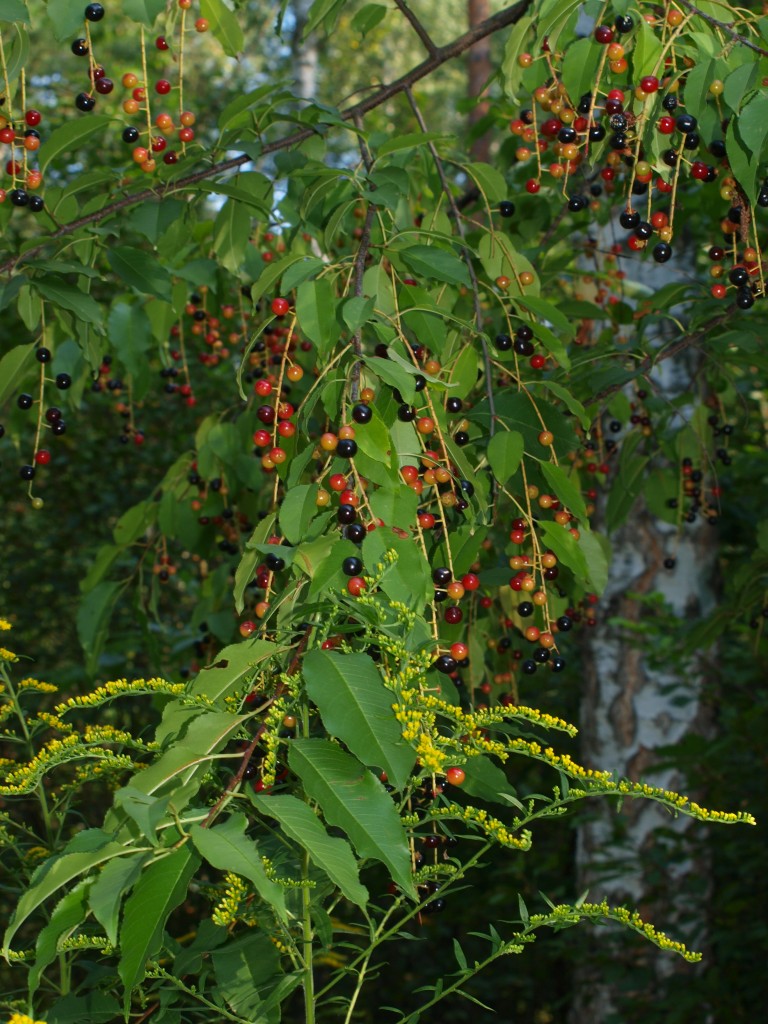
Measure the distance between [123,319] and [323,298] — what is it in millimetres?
1018

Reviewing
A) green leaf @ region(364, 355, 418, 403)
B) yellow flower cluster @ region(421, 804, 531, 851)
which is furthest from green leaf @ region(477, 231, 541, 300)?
yellow flower cluster @ region(421, 804, 531, 851)

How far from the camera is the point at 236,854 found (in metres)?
0.89

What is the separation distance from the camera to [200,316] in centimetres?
273

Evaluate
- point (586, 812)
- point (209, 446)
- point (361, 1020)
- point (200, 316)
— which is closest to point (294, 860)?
point (209, 446)

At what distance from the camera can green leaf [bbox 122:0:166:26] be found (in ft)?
5.32

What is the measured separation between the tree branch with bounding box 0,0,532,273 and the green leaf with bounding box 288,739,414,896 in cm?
103

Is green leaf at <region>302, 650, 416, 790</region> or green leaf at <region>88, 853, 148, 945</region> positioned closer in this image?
green leaf at <region>88, 853, 148, 945</region>

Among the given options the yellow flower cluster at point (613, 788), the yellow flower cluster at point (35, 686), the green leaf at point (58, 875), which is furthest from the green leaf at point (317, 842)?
the yellow flower cluster at point (35, 686)

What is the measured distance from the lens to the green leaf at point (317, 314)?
1.44 meters

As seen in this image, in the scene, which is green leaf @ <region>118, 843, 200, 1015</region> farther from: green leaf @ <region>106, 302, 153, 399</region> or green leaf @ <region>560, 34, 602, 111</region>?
green leaf @ <region>106, 302, 153, 399</region>

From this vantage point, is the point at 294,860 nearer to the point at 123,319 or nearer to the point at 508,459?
the point at 508,459

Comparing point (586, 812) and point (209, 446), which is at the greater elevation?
point (209, 446)

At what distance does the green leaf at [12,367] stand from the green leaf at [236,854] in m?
1.17

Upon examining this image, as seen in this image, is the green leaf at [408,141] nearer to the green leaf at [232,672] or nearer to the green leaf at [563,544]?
the green leaf at [563,544]
